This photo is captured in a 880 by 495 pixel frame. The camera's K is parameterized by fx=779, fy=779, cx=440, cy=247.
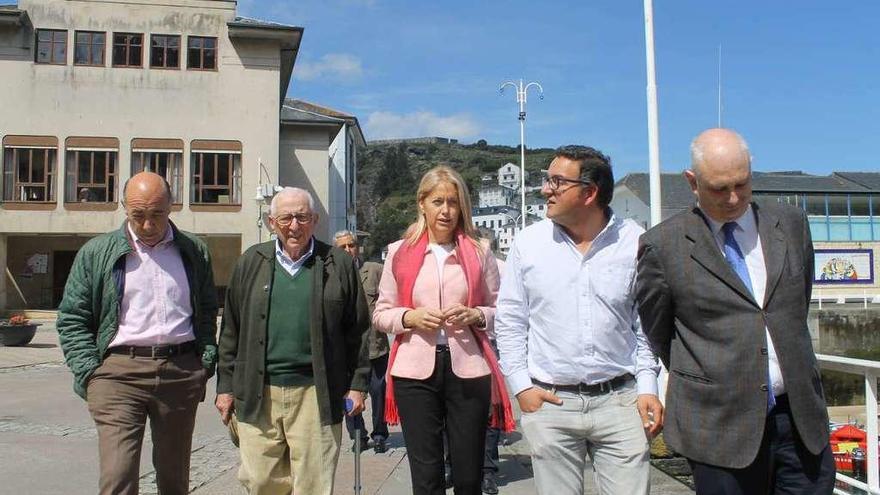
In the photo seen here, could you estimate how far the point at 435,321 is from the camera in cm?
394

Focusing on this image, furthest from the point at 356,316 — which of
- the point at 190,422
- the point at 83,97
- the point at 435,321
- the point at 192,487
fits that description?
the point at 83,97

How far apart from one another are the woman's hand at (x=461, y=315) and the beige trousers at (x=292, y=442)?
0.81 meters

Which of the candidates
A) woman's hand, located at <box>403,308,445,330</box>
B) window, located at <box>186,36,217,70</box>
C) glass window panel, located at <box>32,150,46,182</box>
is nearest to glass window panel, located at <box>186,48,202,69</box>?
window, located at <box>186,36,217,70</box>

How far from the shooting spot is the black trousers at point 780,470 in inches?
108

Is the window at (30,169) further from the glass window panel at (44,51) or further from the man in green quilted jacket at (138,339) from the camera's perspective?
the man in green quilted jacket at (138,339)

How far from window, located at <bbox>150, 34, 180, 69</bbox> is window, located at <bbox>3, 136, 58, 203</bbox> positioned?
5.40 m

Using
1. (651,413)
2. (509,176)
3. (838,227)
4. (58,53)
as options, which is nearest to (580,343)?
(651,413)

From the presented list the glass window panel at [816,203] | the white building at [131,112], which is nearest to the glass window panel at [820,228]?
the glass window panel at [816,203]

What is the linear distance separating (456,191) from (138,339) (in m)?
1.89

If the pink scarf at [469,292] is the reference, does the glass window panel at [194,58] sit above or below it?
above

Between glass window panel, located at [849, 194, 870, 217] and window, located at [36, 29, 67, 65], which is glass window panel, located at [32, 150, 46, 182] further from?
glass window panel, located at [849, 194, 870, 217]

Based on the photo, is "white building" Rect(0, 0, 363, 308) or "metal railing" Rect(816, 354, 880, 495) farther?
"white building" Rect(0, 0, 363, 308)

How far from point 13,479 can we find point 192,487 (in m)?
1.52

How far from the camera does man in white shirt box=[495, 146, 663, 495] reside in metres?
3.17
